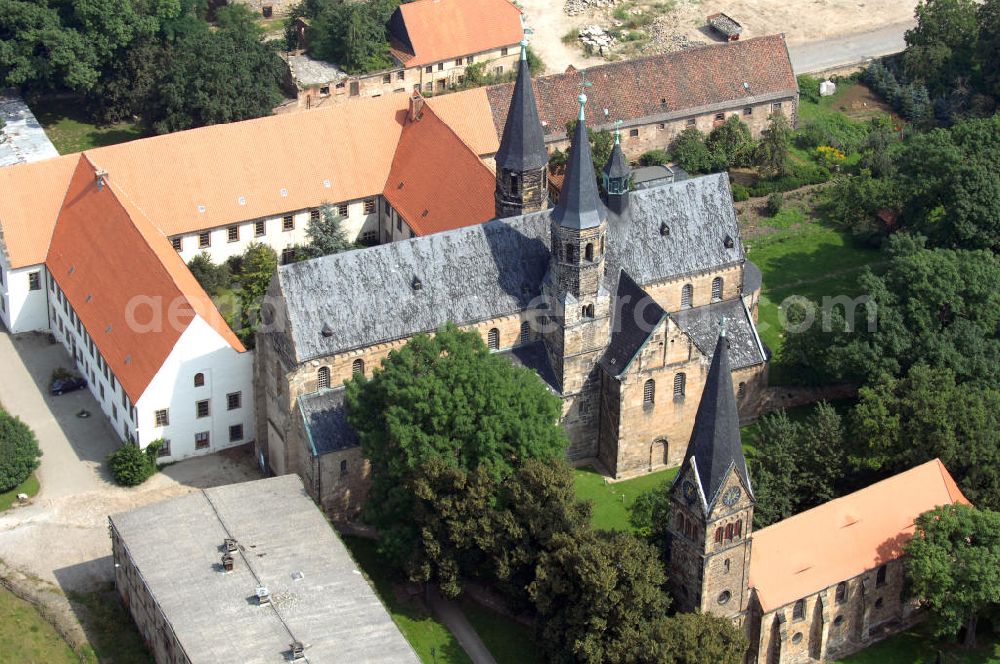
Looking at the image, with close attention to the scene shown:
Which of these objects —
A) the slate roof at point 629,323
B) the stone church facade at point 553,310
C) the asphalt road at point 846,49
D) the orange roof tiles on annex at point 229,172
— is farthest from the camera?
the asphalt road at point 846,49

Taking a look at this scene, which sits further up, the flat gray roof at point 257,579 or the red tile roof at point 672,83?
the red tile roof at point 672,83

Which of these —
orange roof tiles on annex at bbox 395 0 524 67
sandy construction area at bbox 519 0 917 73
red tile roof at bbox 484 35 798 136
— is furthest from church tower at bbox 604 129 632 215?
sandy construction area at bbox 519 0 917 73

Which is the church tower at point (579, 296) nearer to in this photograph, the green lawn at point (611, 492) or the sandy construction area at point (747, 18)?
the green lawn at point (611, 492)

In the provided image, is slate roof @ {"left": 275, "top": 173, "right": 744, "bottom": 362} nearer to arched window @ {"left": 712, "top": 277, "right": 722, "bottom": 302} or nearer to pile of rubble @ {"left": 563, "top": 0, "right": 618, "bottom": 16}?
arched window @ {"left": 712, "top": 277, "right": 722, "bottom": 302}

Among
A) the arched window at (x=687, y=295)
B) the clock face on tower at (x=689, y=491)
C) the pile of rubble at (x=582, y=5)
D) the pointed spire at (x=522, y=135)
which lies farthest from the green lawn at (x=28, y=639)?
the pile of rubble at (x=582, y=5)

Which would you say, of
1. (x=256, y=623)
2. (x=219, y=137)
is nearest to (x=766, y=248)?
(x=219, y=137)
